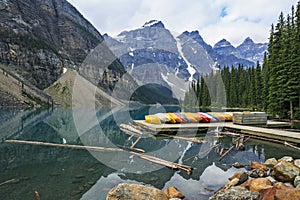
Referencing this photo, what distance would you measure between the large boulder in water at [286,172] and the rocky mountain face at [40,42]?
12330 centimetres

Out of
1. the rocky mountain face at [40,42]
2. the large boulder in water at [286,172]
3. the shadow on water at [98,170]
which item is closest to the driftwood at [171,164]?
the shadow on water at [98,170]

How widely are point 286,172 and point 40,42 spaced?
15437 cm

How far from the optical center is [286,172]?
Result: 1046cm

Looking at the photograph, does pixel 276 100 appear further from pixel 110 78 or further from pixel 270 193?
pixel 110 78

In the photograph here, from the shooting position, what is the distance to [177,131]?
2541 centimetres

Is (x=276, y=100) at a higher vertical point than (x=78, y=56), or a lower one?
lower

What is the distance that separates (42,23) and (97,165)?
174m

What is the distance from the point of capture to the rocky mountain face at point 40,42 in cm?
11962

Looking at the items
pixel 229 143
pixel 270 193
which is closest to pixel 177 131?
pixel 229 143

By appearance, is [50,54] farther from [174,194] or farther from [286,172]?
[286,172]

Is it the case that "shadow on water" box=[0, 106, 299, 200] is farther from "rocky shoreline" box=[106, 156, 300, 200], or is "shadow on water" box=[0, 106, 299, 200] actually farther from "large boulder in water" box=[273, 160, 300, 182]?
"large boulder in water" box=[273, 160, 300, 182]

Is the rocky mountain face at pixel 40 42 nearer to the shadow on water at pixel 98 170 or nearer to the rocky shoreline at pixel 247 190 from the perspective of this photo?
the shadow on water at pixel 98 170

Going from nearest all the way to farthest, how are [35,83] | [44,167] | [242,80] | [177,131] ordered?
[44,167] < [177,131] < [242,80] < [35,83]

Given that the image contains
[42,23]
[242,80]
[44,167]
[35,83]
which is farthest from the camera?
[42,23]
